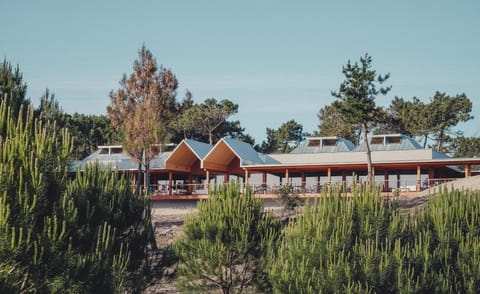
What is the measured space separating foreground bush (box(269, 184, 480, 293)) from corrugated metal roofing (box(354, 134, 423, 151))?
83.4ft

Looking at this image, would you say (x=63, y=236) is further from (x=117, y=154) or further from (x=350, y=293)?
(x=117, y=154)

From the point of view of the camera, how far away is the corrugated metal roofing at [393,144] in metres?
42.0

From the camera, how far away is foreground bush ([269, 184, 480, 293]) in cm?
1485

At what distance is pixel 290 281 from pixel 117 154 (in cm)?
3409

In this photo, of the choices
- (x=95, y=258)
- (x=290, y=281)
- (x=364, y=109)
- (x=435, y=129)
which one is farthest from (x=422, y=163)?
(x=95, y=258)

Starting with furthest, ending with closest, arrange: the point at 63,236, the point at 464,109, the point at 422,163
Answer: the point at 464,109, the point at 422,163, the point at 63,236

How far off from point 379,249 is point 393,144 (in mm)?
28198

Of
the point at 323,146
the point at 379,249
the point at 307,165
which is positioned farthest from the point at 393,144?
the point at 379,249

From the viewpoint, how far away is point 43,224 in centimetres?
1105

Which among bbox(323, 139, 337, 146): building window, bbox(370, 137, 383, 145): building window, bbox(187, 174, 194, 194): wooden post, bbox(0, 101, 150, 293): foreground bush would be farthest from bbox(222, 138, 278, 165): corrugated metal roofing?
bbox(0, 101, 150, 293): foreground bush

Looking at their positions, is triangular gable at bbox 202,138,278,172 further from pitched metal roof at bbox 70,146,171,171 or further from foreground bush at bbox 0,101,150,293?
foreground bush at bbox 0,101,150,293

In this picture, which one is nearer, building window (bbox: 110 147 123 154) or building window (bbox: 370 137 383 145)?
building window (bbox: 370 137 383 145)

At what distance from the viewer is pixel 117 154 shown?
47438 mm

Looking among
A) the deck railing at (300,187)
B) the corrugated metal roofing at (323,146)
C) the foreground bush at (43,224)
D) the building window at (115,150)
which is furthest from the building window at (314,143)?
the foreground bush at (43,224)
